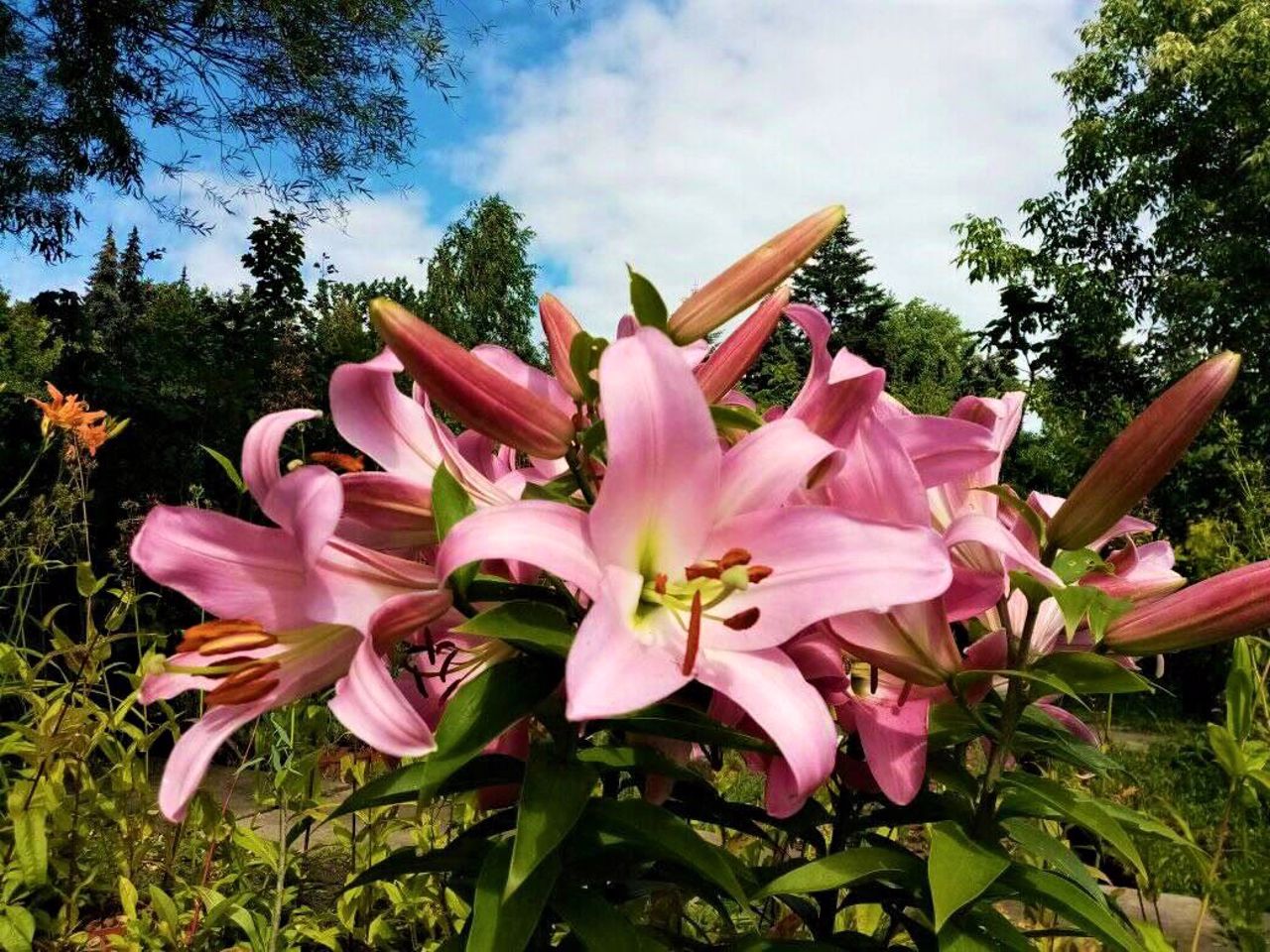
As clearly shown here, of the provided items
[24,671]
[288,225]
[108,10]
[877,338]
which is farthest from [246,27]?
[877,338]

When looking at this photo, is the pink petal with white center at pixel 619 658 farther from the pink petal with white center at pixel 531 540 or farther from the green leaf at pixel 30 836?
the green leaf at pixel 30 836

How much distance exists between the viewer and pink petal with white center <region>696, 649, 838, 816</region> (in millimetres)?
383

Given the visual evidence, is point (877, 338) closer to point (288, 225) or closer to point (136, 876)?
point (288, 225)

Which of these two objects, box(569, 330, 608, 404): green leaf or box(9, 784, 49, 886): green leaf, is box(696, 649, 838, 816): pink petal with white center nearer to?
box(569, 330, 608, 404): green leaf

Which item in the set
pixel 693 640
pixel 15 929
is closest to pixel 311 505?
pixel 693 640

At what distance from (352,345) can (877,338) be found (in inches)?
728

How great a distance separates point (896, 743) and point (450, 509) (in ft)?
0.77

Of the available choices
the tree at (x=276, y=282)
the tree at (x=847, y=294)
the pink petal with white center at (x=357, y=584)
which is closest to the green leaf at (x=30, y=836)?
the pink petal with white center at (x=357, y=584)

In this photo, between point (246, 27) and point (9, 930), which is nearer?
point (9, 930)

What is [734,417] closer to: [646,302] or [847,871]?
[646,302]

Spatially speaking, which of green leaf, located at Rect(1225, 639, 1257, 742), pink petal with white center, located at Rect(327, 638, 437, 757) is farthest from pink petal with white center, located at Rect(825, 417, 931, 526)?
green leaf, located at Rect(1225, 639, 1257, 742)

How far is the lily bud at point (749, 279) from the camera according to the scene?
20.4 inches

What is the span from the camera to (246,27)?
24.1ft

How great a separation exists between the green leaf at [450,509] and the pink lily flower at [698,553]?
0.13 feet
